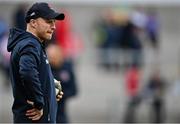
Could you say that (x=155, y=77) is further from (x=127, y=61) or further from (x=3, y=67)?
(x=3, y=67)

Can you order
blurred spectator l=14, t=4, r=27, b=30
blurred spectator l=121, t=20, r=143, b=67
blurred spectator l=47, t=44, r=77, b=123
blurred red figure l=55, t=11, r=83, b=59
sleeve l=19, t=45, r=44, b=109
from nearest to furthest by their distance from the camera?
1. sleeve l=19, t=45, r=44, b=109
2. blurred spectator l=47, t=44, r=77, b=123
3. blurred spectator l=14, t=4, r=27, b=30
4. blurred red figure l=55, t=11, r=83, b=59
5. blurred spectator l=121, t=20, r=143, b=67

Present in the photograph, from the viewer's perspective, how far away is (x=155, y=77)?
19.1 metres

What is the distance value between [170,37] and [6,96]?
17.1ft

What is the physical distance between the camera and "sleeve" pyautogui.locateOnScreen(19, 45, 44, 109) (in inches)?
371

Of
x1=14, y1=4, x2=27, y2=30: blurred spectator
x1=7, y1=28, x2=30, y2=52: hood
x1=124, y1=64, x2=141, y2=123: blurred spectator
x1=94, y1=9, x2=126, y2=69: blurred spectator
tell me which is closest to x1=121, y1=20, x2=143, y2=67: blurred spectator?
x1=94, y1=9, x2=126, y2=69: blurred spectator

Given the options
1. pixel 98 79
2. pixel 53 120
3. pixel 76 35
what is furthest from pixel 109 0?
pixel 53 120

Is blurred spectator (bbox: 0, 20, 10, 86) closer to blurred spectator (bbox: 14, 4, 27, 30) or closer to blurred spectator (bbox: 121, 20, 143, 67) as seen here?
blurred spectator (bbox: 14, 4, 27, 30)

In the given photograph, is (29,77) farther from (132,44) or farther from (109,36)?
(109,36)

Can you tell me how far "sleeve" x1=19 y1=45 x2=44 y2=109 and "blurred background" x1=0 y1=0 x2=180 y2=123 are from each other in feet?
26.7

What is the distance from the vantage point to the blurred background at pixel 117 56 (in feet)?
63.1

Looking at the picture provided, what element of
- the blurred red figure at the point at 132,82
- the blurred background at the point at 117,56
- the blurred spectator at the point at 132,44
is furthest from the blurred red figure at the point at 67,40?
the blurred red figure at the point at 132,82

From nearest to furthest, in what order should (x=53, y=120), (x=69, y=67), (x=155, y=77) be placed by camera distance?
(x=53, y=120)
(x=69, y=67)
(x=155, y=77)

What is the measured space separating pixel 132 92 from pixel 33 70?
10.1 meters

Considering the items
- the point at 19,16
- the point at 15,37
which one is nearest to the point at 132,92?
the point at 19,16
